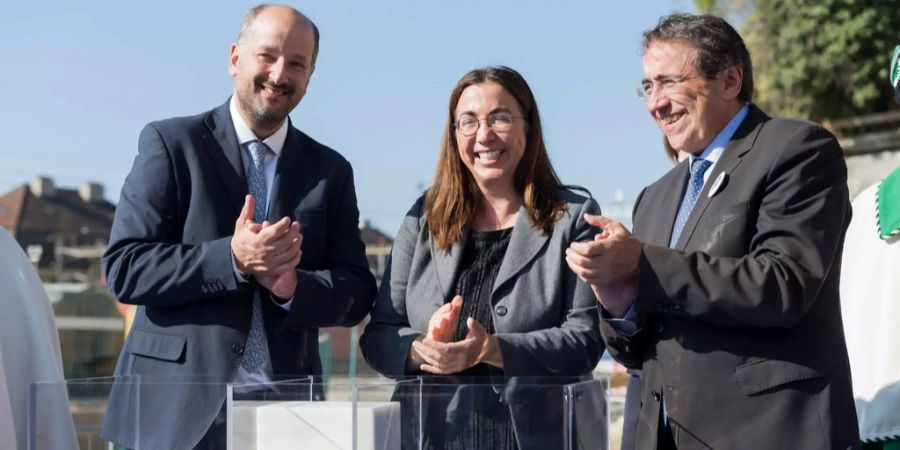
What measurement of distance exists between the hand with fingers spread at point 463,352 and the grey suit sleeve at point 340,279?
0.93 ft

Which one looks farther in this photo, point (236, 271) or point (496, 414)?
point (236, 271)

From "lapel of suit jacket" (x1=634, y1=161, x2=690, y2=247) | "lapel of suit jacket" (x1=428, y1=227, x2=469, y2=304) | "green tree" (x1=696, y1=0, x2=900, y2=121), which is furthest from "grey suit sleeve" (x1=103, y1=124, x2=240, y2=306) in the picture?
"green tree" (x1=696, y1=0, x2=900, y2=121)

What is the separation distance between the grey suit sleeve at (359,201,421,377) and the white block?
915 mm

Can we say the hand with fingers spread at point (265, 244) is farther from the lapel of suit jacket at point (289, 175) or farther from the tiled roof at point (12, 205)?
the tiled roof at point (12, 205)

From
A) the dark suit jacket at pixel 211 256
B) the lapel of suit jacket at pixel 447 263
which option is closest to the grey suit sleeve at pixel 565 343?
the lapel of suit jacket at pixel 447 263

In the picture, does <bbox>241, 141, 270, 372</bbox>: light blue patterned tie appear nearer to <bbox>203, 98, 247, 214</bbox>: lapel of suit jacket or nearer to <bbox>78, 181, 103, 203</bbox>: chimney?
<bbox>203, 98, 247, 214</bbox>: lapel of suit jacket

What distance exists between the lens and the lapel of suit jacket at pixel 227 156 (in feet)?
11.8

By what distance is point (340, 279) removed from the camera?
3619 millimetres

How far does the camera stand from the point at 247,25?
3.69 meters

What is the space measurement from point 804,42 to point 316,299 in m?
20.9

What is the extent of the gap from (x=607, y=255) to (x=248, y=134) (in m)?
1.33

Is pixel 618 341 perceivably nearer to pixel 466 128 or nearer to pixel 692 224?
pixel 692 224

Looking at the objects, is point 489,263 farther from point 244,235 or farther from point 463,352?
point 244,235

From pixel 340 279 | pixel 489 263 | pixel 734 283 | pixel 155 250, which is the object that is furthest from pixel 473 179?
pixel 734 283
